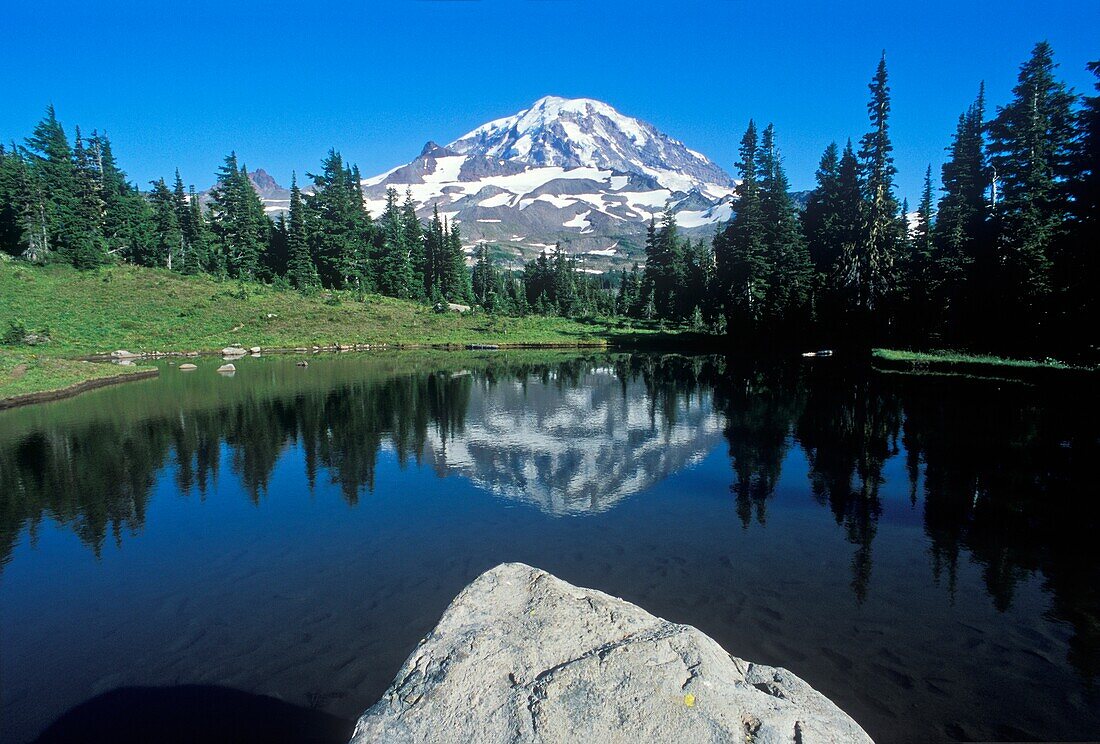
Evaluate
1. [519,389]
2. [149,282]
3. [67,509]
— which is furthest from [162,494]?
[149,282]

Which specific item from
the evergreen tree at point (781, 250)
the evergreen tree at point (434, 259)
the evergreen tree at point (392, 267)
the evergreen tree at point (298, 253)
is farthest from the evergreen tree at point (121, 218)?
the evergreen tree at point (781, 250)

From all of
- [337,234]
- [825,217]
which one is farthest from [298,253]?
[825,217]

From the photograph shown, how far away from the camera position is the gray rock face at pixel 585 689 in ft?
13.5

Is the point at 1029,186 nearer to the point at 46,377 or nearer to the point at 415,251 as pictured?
the point at 46,377

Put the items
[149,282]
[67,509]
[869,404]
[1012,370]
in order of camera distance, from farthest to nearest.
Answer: [149,282] < [1012,370] < [869,404] < [67,509]

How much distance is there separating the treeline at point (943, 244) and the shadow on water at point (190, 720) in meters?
34.9

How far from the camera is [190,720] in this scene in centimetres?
693

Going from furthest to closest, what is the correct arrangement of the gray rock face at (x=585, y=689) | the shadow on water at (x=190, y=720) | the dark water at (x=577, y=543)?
the dark water at (x=577, y=543) < the shadow on water at (x=190, y=720) < the gray rock face at (x=585, y=689)

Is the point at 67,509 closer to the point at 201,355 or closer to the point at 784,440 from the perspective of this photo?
the point at 784,440

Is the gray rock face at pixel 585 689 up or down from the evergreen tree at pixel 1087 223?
down

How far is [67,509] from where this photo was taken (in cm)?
1436

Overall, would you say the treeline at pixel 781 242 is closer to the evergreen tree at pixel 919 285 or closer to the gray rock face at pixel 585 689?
the evergreen tree at pixel 919 285

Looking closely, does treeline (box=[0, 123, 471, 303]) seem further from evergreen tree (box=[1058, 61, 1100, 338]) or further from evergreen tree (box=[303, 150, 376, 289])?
evergreen tree (box=[1058, 61, 1100, 338])

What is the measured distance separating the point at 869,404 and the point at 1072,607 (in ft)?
66.2
